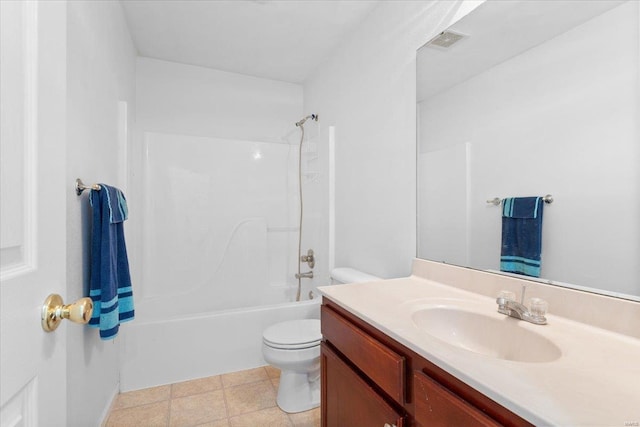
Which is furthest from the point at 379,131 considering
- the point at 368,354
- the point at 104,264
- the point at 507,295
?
the point at 104,264

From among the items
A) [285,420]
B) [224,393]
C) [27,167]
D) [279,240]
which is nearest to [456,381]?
[27,167]

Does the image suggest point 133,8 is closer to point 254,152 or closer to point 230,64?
point 230,64

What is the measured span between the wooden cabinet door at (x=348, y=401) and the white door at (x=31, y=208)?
30.5 inches

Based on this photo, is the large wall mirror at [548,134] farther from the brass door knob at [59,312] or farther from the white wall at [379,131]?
the brass door knob at [59,312]

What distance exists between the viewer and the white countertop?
496mm

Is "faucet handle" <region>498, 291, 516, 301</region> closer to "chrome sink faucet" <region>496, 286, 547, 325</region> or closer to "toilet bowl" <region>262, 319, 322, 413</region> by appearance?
"chrome sink faucet" <region>496, 286, 547, 325</region>

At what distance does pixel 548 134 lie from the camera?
1.00 meters

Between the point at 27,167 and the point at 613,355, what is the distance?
126 cm

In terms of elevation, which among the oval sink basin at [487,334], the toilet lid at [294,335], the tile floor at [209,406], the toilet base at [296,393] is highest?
the oval sink basin at [487,334]

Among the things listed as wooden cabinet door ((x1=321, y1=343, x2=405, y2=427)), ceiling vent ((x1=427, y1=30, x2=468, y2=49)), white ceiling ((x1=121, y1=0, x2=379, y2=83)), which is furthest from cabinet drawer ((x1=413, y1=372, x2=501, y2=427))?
white ceiling ((x1=121, y1=0, x2=379, y2=83))

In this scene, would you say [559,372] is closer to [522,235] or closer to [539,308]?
[539,308]

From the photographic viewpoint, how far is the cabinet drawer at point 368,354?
0.82m

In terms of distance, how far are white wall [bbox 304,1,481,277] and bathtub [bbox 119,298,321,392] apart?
81cm

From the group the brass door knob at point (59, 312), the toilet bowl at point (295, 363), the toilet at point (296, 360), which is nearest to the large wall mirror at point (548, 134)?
the toilet at point (296, 360)
